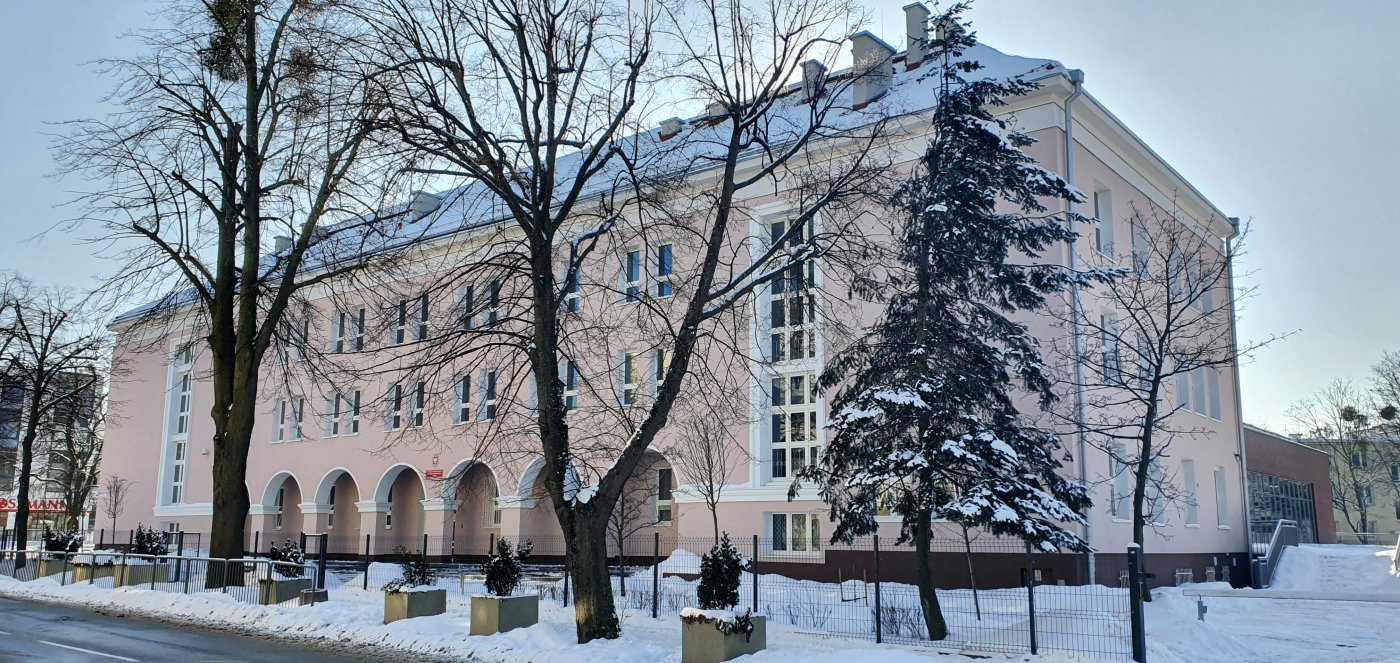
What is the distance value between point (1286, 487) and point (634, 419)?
32206mm

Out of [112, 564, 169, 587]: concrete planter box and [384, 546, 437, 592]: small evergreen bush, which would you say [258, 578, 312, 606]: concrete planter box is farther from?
[112, 564, 169, 587]: concrete planter box

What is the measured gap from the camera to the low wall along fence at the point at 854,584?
588 inches

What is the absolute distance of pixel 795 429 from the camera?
28328 mm

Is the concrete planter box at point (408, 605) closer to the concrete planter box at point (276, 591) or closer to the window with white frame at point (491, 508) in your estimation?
the concrete planter box at point (276, 591)

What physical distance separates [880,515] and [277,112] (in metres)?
16.3

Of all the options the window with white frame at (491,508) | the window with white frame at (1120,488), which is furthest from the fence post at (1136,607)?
the window with white frame at (491,508)

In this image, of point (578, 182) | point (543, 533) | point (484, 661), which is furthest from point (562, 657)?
point (543, 533)

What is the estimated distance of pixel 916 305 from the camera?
17.0m

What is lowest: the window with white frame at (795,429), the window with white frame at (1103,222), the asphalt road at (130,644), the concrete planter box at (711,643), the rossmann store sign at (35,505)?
the asphalt road at (130,644)

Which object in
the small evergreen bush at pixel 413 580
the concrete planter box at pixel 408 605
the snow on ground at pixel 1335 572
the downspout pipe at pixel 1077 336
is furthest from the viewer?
the snow on ground at pixel 1335 572

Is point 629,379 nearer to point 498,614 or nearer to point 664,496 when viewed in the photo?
point 664,496

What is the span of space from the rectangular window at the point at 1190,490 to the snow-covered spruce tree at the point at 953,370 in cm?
1428

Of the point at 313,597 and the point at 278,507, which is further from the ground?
the point at 278,507

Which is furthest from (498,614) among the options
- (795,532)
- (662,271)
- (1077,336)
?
(1077,336)
